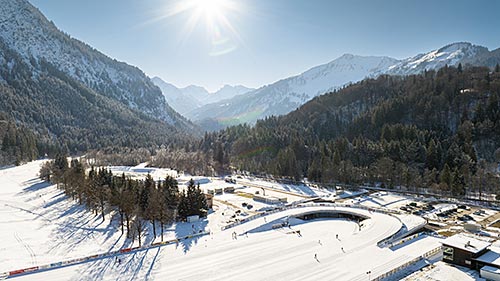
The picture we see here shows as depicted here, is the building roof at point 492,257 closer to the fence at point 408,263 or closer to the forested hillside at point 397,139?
the fence at point 408,263

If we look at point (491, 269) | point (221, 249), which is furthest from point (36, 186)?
point (491, 269)

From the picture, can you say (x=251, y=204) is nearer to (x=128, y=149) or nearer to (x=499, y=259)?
(x=499, y=259)

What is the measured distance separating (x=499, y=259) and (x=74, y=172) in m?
86.7

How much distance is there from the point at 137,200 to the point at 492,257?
2179 inches

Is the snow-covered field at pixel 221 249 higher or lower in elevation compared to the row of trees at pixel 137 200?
lower

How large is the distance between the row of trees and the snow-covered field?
262 cm

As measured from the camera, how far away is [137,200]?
65.2 metres

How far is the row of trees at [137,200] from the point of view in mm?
55644

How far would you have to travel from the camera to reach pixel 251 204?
78.5 metres

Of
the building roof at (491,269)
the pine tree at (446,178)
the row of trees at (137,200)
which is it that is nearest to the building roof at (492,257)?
the building roof at (491,269)

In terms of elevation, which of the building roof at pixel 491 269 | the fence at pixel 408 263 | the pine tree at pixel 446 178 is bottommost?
the fence at pixel 408 263

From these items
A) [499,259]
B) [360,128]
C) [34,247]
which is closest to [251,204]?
[34,247]

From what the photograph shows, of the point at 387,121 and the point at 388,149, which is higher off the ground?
the point at 387,121

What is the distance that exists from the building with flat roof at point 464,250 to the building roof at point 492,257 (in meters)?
0.40
